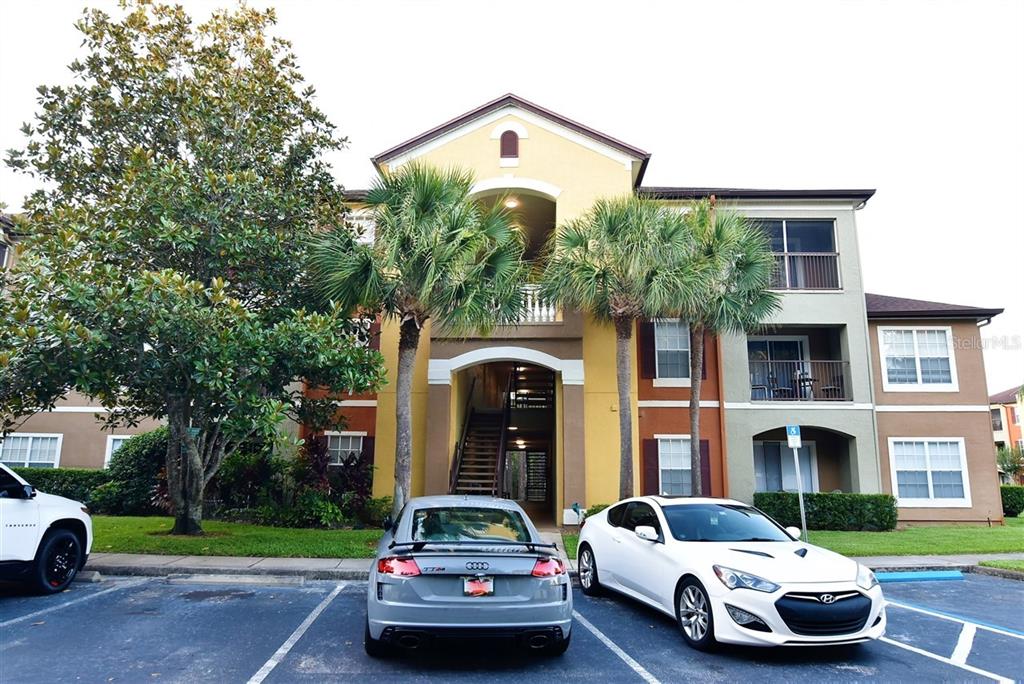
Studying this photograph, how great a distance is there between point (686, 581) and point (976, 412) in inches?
650

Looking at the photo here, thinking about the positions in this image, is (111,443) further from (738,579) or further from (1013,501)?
(1013,501)

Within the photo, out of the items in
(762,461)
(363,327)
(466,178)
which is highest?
(466,178)

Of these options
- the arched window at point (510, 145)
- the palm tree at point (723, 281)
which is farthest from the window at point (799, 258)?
the arched window at point (510, 145)

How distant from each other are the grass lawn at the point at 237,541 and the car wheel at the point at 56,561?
7.85 ft

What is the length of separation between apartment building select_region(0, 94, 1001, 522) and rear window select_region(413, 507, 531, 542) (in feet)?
30.9

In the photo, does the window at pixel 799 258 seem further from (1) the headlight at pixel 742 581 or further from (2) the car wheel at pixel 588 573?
(1) the headlight at pixel 742 581

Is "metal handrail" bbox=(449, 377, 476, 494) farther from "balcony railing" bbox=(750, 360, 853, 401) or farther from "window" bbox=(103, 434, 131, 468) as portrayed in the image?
"window" bbox=(103, 434, 131, 468)

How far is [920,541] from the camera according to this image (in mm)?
14117

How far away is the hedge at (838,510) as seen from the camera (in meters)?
16.7

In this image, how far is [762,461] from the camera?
1903 centimetres

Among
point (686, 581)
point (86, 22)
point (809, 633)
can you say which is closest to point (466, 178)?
point (86, 22)

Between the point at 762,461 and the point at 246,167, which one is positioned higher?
the point at 246,167

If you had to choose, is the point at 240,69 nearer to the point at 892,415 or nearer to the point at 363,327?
the point at 363,327

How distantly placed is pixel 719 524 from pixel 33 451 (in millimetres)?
21038
